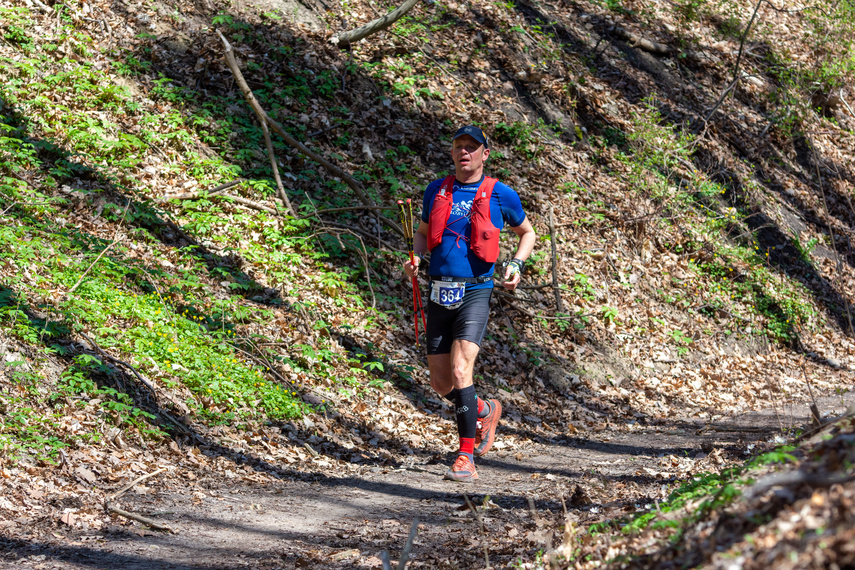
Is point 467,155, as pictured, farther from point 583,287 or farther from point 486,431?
point 583,287

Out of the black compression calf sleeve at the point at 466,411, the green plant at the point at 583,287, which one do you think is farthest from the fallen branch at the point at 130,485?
the green plant at the point at 583,287

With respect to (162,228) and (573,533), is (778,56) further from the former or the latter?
(573,533)

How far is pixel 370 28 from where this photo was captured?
11555mm

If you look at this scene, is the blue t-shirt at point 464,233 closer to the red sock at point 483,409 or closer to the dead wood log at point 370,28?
the red sock at point 483,409

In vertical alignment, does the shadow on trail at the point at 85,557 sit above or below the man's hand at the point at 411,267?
below

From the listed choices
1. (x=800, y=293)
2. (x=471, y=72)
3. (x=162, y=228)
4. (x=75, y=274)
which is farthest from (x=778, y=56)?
(x=75, y=274)

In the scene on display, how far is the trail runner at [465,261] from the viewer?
5.14 metres

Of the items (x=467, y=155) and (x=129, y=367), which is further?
(x=129, y=367)

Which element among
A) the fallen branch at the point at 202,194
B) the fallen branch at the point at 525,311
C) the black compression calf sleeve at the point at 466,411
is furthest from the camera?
the fallen branch at the point at 525,311

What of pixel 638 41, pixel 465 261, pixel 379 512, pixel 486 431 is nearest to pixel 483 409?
pixel 486 431

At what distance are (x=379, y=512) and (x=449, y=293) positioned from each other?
5.70ft

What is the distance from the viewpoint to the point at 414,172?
1029 centimetres

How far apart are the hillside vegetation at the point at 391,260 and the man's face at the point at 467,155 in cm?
262

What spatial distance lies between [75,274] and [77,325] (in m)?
0.84
